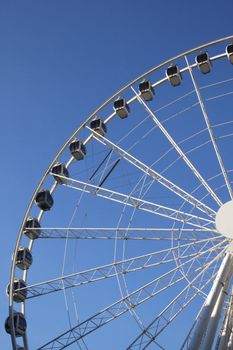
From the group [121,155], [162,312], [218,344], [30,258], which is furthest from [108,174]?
[218,344]

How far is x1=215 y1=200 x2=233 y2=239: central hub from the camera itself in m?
19.4

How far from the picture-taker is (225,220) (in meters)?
19.7

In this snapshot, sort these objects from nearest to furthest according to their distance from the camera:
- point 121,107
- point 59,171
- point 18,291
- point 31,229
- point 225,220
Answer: point 225,220, point 18,291, point 31,229, point 59,171, point 121,107

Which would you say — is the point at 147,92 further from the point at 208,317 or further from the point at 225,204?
the point at 208,317

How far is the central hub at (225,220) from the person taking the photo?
19.4 metres

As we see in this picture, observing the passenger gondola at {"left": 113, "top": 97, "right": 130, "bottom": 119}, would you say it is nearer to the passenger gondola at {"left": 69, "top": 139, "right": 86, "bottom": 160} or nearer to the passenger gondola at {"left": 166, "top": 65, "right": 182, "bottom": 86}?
the passenger gondola at {"left": 69, "top": 139, "right": 86, "bottom": 160}

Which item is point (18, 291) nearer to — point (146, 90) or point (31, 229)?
point (31, 229)

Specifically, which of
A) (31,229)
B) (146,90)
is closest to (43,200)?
(31,229)

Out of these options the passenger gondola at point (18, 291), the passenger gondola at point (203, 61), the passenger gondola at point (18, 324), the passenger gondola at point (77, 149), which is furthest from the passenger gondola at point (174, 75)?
the passenger gondola at point (18, 324)

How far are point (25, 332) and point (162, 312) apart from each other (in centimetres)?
517

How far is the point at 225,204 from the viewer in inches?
792

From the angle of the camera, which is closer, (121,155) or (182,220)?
(182,220)

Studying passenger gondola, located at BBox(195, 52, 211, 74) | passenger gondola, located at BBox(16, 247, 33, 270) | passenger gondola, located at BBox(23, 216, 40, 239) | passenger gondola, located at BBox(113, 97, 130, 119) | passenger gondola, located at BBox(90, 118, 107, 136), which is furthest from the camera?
passenger gondola, located at BBox(113, 97, 130, 119)

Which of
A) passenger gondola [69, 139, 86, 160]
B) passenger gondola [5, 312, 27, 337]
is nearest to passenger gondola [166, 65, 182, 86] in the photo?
passenger gondola [69, 139, 86, 160]
